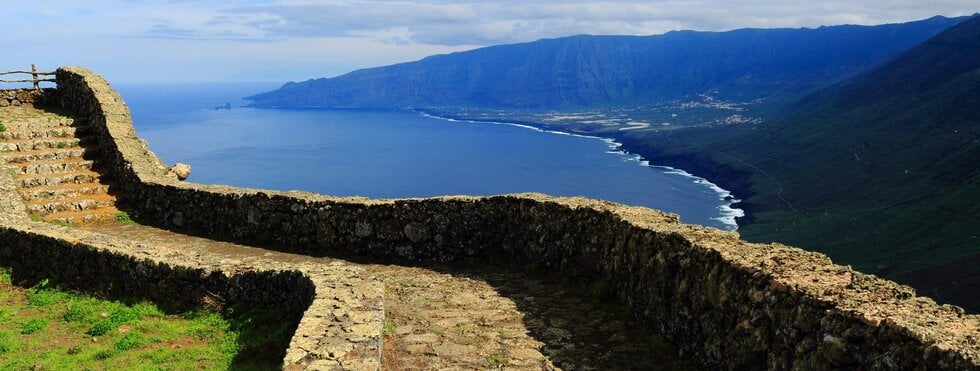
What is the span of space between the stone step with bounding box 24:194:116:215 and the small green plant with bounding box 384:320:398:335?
1611 centimetres

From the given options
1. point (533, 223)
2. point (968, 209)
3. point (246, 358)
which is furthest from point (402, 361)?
point (968, 209)

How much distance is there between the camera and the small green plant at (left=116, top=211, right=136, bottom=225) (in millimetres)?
23422

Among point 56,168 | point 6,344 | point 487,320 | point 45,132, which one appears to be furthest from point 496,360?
point 45,132

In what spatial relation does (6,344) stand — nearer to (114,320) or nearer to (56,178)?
(114,320)

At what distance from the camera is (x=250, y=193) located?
800 inches

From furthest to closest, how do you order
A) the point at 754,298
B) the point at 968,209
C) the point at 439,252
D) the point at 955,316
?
1. the point at 968,209
2. the point at 439,252
3. the point at 754,298
4. the point at 955,316

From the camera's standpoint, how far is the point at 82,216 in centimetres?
2362

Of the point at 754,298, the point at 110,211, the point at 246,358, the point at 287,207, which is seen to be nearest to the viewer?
the point at 754,298

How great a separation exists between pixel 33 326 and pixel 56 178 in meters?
13.2

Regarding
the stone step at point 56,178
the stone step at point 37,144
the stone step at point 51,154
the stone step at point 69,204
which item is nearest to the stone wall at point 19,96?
the stone step at point 37,144

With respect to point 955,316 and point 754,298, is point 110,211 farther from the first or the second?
point 955,316

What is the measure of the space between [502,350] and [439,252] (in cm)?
650

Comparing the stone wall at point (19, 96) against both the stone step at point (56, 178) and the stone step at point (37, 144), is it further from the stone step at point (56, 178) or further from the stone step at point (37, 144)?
the stone step at point (56, 178)

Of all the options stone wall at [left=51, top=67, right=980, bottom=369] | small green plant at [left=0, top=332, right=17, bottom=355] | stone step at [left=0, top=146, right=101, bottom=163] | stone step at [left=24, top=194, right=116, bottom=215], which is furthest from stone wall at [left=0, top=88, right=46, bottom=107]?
small green plant at [left=0, top=332, right=17, bottom=355]
